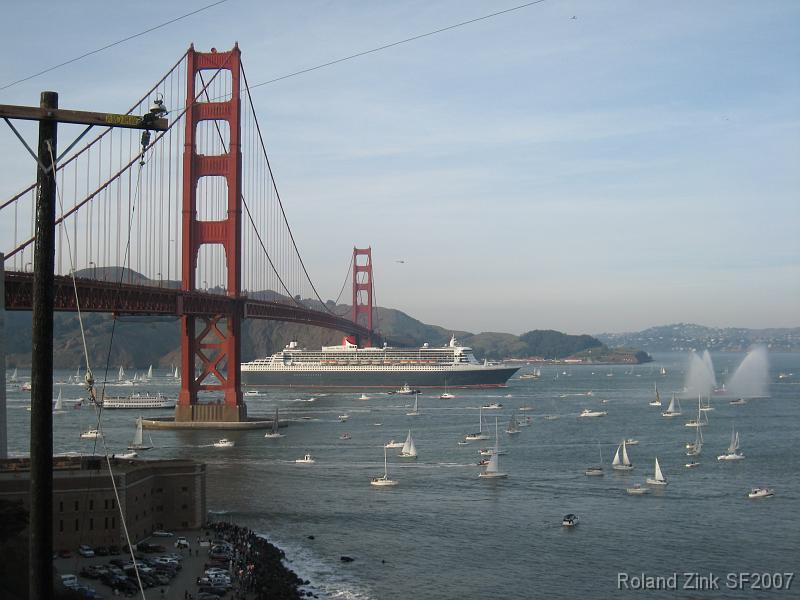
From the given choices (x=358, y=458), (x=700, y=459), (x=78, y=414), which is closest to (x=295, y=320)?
(x=78, y=414)

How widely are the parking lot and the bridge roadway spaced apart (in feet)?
15.2

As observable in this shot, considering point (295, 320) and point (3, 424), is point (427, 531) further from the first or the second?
point (295, 320)

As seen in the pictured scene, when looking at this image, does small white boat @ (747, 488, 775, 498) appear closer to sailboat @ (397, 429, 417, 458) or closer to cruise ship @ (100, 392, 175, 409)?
sailboat @ (397, 429, 417, 458)

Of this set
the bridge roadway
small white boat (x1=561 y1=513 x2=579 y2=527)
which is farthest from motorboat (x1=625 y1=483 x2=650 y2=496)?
the bridge roadway

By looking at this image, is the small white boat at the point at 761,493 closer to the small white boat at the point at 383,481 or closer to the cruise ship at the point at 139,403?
the small white boat at the point at 383,481

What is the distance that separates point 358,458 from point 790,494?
1342 cm

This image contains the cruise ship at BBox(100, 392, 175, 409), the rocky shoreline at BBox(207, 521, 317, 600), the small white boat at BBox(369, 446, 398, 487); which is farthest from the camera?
the cruise ship at BBox(100, 392, 175, 409)

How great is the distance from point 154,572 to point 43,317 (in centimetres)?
1204

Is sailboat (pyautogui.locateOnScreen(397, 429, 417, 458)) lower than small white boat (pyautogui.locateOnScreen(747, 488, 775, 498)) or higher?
higher

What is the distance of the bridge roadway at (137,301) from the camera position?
83.5 feet

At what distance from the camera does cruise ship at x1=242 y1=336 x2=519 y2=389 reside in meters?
74.0

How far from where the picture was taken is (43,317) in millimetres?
4594

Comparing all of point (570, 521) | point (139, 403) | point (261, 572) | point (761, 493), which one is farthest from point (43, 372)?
point (139, 403)

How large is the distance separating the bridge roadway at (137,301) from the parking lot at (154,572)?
4645 mm
